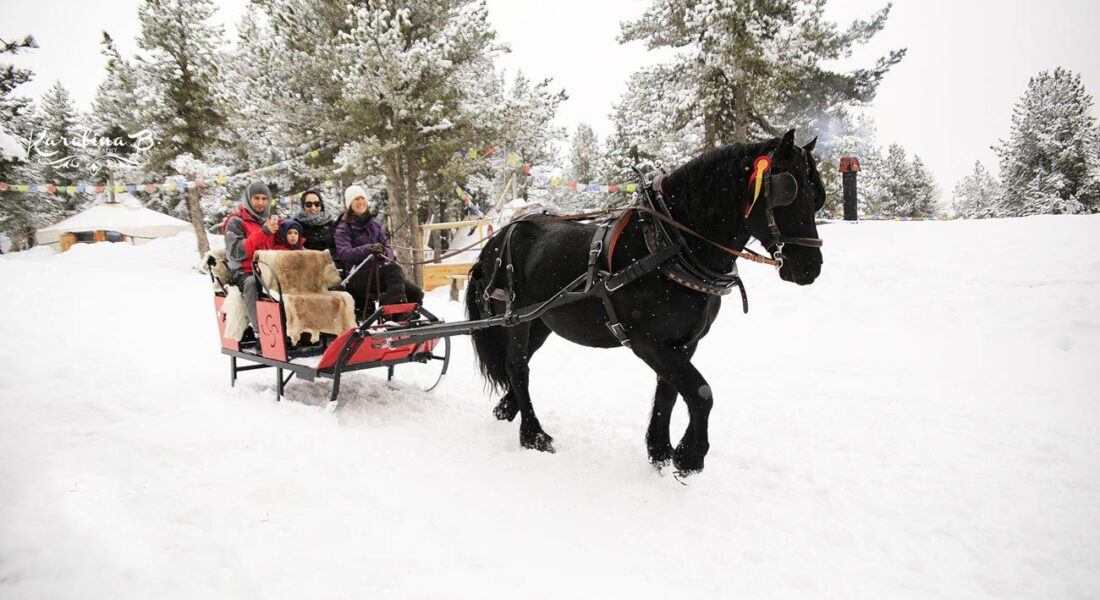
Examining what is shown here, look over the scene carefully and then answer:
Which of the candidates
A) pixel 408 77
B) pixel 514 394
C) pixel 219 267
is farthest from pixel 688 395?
pixel 408 77

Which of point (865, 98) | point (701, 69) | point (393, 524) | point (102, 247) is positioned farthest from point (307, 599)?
point (102, 247)

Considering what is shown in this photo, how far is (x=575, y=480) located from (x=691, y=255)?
164 cm

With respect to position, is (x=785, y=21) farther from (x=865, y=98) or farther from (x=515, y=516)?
(x=515, y=516)

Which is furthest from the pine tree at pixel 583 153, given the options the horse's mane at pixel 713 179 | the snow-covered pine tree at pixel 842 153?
the horse's mane at pixel 713 179

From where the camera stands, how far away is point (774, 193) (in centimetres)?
315

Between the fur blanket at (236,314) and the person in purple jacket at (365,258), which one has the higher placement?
the person in purple jacket at (365,258)

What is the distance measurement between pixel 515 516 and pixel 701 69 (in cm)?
1253

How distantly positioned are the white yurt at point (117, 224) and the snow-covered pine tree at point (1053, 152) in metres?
40.7

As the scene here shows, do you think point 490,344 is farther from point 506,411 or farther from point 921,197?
point 921,197

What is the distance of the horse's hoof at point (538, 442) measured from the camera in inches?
169

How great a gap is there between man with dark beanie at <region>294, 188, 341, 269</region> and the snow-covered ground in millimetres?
1474

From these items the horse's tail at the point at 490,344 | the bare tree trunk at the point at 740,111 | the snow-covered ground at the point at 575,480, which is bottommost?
the snow-covered ground at the point at 575,480

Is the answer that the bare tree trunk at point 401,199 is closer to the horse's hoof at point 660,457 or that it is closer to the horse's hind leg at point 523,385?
the horse's hind leg at point 523,385

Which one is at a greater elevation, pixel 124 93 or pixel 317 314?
pixel 124 93
